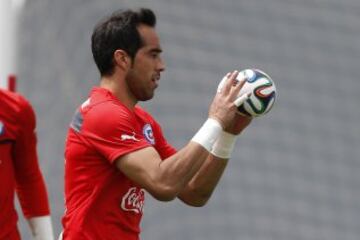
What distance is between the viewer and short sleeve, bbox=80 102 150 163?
3.83m

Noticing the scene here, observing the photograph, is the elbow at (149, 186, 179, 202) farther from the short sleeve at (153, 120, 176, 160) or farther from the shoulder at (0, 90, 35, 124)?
the shoulder at (0, 90, 35, 124)

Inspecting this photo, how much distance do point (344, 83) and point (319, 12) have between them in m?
0.51

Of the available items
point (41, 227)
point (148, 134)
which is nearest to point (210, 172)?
point (148, 134)

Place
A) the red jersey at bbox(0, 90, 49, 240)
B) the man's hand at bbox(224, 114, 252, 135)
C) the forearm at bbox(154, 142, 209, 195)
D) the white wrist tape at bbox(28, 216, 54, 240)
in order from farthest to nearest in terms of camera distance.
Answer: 1. the white wrist tape at bbox(28, 216, 54, 240)
2. the red jersey at bbox(0, 90, 49, 240)
3. the man's hand at bbox(224, 114, 252, 135)
4. the forearm at bbox(154, 142, 209, 195)

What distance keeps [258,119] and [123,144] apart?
134 inches

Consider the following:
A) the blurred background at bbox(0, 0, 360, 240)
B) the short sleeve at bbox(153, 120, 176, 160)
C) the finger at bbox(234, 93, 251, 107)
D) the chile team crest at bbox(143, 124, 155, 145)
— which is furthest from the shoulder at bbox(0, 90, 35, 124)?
the blurred background at bbox(0, 0, 360, 240)

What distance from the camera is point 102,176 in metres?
3.89

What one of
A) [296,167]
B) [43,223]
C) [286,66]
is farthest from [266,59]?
[43,223]

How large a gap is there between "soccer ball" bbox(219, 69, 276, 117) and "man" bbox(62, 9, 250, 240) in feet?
0.40

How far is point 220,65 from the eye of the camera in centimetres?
713

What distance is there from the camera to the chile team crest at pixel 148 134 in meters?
4.06

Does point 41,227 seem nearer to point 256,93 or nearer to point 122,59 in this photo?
point 122,59

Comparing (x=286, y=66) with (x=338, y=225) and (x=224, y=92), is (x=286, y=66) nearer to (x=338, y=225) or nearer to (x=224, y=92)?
(x=338, y=225)

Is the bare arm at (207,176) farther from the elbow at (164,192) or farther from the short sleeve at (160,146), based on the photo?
the elbow at (164,192)
